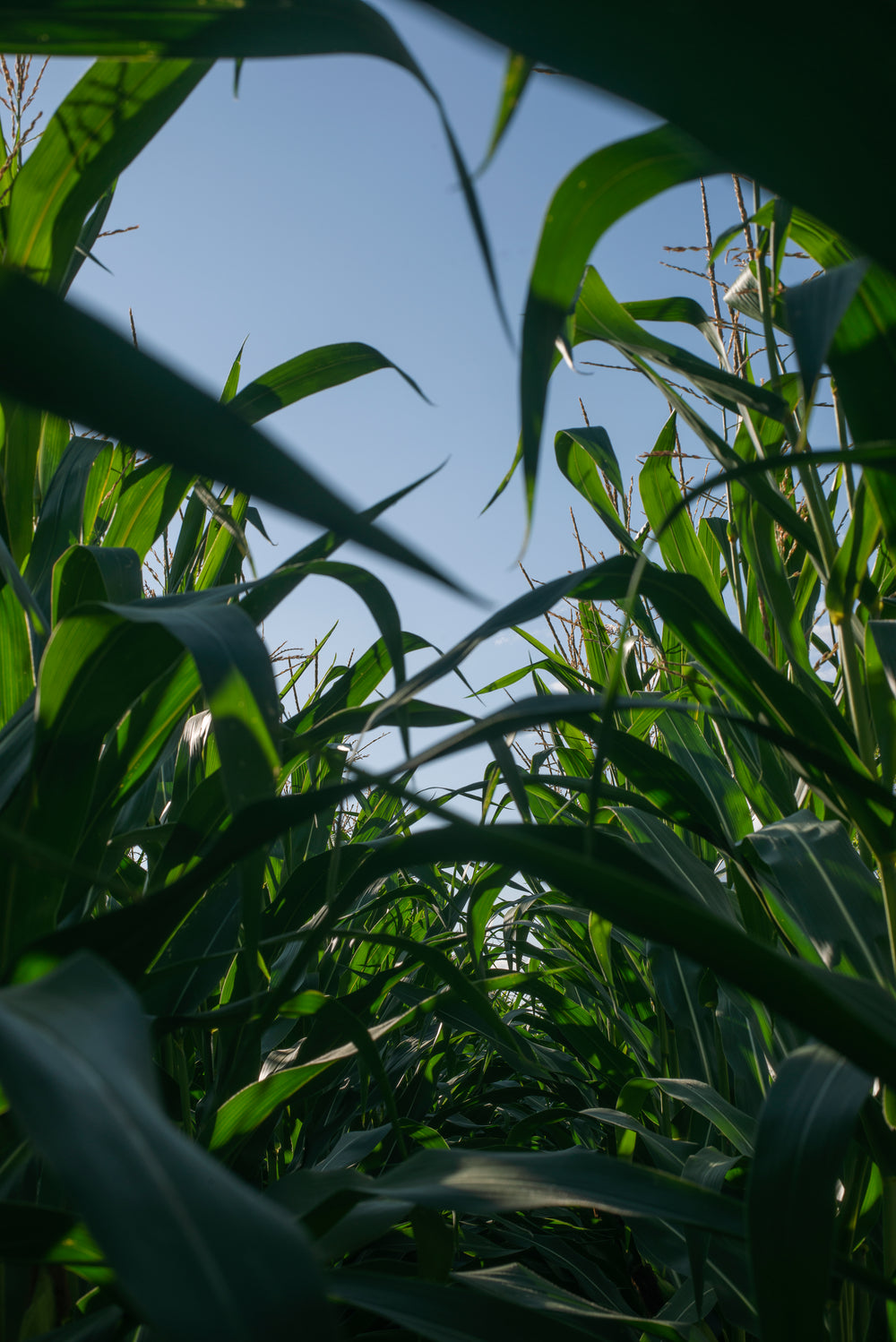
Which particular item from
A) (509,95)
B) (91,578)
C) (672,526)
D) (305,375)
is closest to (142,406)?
(509,95)

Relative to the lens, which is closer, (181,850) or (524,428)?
(524,428)

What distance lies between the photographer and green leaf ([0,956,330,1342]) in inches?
5.6

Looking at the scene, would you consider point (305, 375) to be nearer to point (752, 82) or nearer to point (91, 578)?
point (91, 578)

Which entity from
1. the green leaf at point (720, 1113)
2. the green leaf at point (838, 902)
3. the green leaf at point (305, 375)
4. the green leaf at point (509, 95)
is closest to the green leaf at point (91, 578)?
the green leaf at point (305, 375)

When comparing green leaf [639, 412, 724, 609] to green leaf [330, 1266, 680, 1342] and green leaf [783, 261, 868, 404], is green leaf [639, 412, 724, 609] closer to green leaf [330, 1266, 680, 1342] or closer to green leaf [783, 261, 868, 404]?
green leaf [783, 261, 868, 404]

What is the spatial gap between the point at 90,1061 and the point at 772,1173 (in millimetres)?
232

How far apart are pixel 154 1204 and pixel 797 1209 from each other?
8.7 inches

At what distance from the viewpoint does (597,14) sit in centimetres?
20

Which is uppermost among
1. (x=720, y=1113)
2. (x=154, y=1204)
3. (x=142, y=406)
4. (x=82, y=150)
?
(x=82, y=150)

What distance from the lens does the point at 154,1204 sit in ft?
0.50

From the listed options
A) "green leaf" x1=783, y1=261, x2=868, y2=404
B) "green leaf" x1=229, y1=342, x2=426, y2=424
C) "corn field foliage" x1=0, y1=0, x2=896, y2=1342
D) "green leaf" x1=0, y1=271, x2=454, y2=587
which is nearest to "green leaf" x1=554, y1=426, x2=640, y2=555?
"corn field foliage" x1=0, y1=0, x2=896, y2=1342

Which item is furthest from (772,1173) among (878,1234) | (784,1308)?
(878,1234)

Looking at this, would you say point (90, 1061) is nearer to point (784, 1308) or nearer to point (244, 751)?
point (244, 751)

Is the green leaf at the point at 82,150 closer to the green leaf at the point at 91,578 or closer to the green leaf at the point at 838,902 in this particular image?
the green leaf at the point at 91,578
